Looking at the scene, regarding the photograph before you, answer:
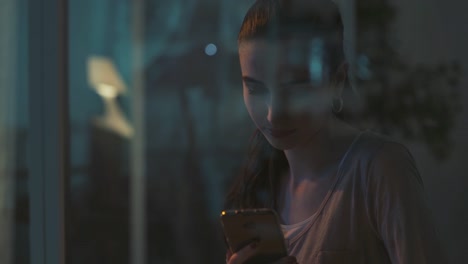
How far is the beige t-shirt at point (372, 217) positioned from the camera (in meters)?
0.78

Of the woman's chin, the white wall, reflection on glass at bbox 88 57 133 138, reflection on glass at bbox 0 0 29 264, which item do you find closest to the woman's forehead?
the woman's chin

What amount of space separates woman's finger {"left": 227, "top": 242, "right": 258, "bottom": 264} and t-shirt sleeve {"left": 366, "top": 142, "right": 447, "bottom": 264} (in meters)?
0.17

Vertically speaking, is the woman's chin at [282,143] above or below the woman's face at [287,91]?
below

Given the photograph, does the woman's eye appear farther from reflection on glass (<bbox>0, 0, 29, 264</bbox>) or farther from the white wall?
reflection on glass (<bbox>0, 0, 29, 264</bbox>)

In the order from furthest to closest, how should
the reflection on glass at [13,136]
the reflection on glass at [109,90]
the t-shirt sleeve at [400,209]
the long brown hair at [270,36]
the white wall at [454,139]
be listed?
the reflection on glass at [109,90] → the reflection on glass at [13,136] → the white wall at [454,139] → the long brown hair at [270,36] → the t-shirt sleeve at [400,209]

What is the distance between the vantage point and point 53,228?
1.42 meters

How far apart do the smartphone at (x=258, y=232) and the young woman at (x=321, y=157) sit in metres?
0.01


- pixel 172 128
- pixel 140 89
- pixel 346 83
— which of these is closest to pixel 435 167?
pixel 346 83

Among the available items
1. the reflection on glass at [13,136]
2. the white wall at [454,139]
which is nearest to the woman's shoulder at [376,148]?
the white wall at [454,139]

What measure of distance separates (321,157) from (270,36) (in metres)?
0.18

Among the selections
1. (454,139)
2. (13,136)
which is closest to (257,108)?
(454,139)

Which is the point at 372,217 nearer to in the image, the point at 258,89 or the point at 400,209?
the point at 400,209

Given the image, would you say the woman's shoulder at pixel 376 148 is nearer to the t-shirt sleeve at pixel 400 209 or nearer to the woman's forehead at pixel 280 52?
the t-shirt sleeve at pixel 400 209

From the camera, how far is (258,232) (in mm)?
881
